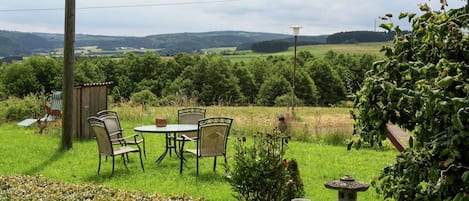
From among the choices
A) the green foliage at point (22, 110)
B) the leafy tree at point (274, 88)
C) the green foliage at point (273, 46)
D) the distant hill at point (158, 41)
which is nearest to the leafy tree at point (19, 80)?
the distant hill at point (158, 41)

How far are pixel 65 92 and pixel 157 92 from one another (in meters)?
38.9

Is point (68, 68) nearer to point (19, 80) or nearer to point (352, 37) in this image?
point (19, 80)

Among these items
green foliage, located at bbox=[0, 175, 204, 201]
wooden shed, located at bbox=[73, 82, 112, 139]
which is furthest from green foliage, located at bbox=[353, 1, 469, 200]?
wooden shed, located at bbox=[73, 82, 112, 139]

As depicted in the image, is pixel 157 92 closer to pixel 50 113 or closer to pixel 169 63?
pixel 169 63

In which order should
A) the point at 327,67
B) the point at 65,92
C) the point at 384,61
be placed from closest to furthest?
1. the point at 384,61
2. the point at 65,92
3. the point at 327,67

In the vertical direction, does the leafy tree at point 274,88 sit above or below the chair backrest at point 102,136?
below

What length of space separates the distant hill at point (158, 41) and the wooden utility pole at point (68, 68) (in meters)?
45.2

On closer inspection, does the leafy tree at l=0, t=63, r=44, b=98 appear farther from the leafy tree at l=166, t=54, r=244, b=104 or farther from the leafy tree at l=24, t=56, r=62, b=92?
the leafy tree at l=166, t=54, r=244, b=104

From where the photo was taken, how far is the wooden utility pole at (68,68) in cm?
886

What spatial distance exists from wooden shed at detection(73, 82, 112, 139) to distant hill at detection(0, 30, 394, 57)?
43494 millimetres

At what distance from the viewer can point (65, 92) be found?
9.11 m

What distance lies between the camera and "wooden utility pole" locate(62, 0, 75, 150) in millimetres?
8859

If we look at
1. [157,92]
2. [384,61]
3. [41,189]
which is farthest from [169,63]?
[384,61]

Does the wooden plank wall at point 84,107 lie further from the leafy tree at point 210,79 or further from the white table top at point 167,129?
the leafy tree at point 210,79
